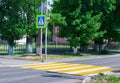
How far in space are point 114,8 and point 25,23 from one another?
10.0 metres

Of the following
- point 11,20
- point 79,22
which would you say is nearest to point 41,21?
point 11,20

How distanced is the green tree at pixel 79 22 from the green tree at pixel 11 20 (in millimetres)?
4715

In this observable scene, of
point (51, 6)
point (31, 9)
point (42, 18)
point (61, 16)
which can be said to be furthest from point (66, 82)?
point (51, 6)

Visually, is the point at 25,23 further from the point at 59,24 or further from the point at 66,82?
the point at 66,82

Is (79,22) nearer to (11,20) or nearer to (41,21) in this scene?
(11,20)

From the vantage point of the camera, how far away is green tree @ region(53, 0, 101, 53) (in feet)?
108

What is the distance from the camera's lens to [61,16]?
33781mm

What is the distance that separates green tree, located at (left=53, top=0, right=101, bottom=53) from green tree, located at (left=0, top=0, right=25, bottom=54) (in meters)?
4.72

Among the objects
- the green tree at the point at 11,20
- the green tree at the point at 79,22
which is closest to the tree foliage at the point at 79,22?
the green tree at the point at 79,22

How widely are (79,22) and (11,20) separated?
6460 millimetres

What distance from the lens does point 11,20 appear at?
31.4 m

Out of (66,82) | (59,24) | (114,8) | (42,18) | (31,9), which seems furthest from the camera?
(114,8)

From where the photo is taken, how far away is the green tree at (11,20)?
31141 millimetres

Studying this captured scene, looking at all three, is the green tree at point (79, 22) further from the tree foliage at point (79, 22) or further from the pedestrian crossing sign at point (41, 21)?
the pedestrian crossing sign at point (41, 21)
